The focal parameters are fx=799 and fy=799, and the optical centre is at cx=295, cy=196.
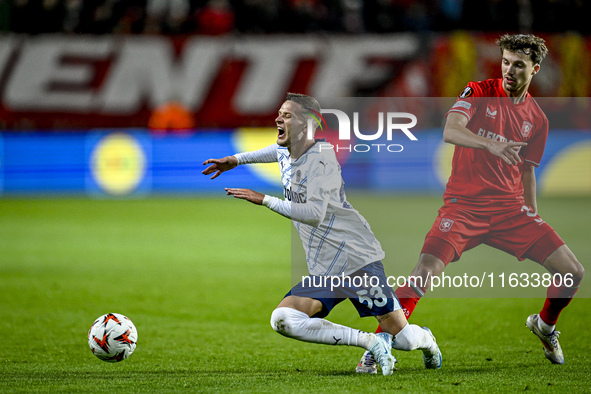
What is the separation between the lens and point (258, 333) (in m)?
6.67

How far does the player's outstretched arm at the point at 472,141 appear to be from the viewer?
495cm

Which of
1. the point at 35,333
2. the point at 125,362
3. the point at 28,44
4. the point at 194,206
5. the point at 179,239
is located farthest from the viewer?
the point at 28,44

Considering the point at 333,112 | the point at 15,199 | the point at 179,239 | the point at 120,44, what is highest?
the point at 333,112

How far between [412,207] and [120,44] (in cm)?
978

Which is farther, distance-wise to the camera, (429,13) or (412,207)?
(429,13)

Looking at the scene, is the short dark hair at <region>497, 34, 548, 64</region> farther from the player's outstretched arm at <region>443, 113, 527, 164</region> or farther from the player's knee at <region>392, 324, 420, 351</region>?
the player's knee at <region>392, 324, 420, 351</region>

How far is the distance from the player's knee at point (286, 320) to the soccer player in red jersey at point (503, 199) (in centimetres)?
89

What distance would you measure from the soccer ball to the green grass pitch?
0.39 ft

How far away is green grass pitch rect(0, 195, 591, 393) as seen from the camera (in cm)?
496

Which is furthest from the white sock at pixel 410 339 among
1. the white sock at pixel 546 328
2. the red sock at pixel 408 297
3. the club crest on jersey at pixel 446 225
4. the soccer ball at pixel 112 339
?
the soccer ball at pixel 112 339

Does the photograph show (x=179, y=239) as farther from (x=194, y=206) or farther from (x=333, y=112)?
(x=333, y=112)

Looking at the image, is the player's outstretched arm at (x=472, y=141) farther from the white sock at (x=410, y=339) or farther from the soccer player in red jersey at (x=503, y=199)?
the white sock at (x=410, y=339)

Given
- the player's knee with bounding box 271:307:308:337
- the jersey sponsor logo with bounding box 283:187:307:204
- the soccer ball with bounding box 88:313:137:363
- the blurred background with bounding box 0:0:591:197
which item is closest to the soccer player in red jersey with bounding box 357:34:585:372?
the player's knee with bounding box 271:307:308:337

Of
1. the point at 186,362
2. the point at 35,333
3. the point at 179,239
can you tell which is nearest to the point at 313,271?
the point at 186,362
